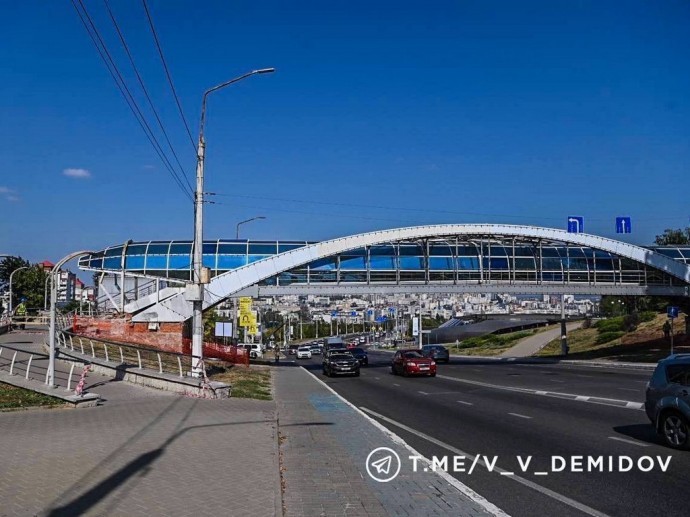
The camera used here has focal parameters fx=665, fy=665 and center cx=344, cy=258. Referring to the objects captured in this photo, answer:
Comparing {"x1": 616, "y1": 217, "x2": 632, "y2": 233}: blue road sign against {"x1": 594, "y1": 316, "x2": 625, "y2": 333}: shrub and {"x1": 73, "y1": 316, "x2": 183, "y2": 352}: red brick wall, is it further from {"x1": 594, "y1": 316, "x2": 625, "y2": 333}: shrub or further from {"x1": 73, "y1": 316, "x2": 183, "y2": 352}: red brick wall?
{"x1": 594, "y1": 316, "x2": 625, "y2": 333}: shrub

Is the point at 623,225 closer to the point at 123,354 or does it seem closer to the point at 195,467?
the point at 123,354

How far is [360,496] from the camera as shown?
789 cm

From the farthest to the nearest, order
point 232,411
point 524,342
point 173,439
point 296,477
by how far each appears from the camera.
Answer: point 524,342 → point 232,411 → point 173,439 → point 296,477

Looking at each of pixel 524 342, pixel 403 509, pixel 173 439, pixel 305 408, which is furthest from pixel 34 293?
pixel 403 509

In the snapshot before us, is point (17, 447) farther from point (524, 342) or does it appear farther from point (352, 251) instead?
point (524, 342)

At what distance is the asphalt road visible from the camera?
7.82 meters

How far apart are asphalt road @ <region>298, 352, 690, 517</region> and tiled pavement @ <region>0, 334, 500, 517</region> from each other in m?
0.86

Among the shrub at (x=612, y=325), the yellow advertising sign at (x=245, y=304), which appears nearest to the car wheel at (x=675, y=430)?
the yellow advertising sign at (x=245, y=304)

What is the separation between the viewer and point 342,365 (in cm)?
3606

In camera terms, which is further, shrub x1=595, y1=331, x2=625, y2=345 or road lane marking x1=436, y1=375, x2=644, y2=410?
shrub x1=595, y1=331, x2=625, y2=345

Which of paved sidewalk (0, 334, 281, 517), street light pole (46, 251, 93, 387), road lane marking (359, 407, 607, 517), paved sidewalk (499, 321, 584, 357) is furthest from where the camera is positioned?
paved sidewalk (499, 321, 584, 357)

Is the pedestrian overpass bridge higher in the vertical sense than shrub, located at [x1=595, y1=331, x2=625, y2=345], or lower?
higher

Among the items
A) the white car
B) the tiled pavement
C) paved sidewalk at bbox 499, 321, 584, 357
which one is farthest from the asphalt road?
the white car

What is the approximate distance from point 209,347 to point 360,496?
34.6 meters
